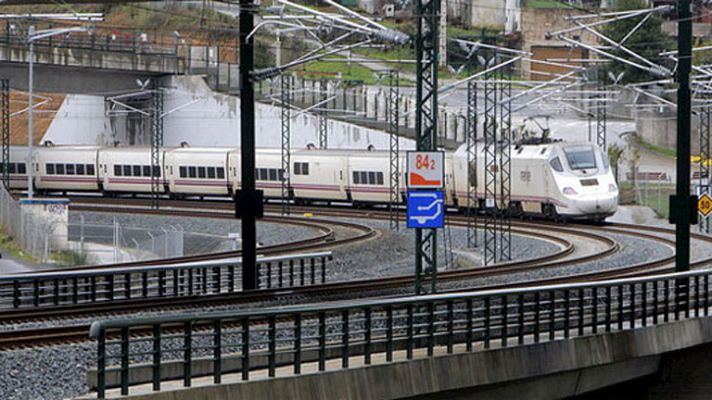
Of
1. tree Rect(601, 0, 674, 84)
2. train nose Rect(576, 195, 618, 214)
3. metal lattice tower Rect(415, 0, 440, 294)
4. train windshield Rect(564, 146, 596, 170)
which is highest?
tree Rect(601, 0, 674, 84)

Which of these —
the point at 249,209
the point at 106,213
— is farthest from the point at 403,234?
the point at 249,209

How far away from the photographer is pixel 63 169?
260 ft

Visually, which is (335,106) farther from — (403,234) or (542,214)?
(403,234)

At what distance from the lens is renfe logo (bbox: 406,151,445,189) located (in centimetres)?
2369

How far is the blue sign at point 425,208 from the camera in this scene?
78.7 feet

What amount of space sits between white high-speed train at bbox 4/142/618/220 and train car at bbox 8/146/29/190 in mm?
51

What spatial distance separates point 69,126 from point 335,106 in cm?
1661

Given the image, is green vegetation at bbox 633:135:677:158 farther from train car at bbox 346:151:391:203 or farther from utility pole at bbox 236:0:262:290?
utility pole at bbox 236:0:262:290

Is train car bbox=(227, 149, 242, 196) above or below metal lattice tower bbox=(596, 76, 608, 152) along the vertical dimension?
below

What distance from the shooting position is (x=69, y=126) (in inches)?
3794

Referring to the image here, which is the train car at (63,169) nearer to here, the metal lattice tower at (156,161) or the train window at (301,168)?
the metal lattice tower at (156,161)

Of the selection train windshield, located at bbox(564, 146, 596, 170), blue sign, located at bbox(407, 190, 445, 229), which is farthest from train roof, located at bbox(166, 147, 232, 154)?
blue sign, located at bbox(407, 190, 445, 229)

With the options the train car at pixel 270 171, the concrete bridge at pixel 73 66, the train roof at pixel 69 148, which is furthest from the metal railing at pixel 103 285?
the train roof at pixel 69 148

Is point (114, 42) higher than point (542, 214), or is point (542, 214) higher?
point (114, 42)
